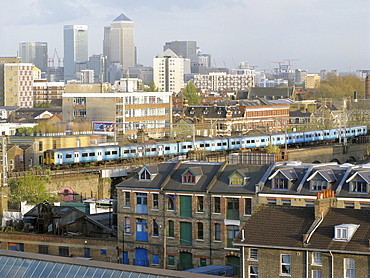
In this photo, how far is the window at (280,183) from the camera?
45.1m

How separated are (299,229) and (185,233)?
11.7m

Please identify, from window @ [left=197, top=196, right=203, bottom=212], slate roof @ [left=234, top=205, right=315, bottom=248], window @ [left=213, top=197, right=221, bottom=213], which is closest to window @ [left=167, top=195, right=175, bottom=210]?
window @ [left=197, top=196, right=203, bottom=212]

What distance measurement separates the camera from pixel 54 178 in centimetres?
7212

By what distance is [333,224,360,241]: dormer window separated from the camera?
1350 inches

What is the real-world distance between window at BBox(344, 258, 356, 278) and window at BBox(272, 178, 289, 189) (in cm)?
1114

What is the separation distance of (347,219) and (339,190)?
798 centimetres

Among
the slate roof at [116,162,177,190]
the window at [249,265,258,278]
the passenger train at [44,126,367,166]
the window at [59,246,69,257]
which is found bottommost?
the window at [59,246,69,257]

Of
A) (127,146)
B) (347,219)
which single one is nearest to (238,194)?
(347,219)

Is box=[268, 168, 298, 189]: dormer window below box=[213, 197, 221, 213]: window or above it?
above

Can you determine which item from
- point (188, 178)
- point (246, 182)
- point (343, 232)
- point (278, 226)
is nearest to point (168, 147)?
point (188, 178)

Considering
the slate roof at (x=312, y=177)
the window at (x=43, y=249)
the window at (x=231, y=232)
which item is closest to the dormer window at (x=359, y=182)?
the slate roof at (x=312, y=177)

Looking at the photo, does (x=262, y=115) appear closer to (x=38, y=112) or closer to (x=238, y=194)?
(x=38, y=112)

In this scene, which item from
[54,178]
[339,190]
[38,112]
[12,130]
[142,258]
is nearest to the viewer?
[339,190]

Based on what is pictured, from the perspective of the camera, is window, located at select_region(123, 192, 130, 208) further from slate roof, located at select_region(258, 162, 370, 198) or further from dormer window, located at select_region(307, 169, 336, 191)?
dormer window, located at select_region(307, 169, 336, 191)
